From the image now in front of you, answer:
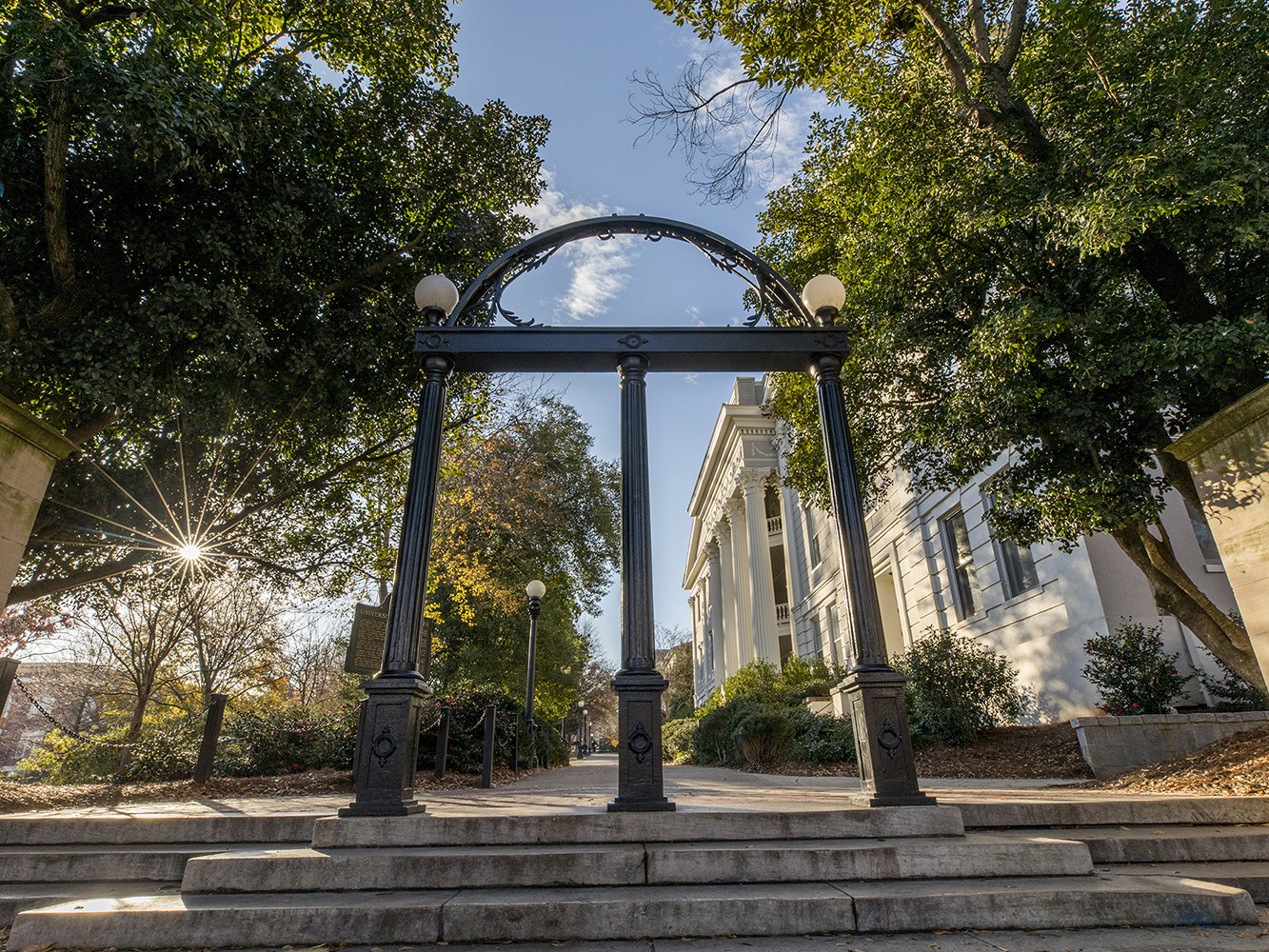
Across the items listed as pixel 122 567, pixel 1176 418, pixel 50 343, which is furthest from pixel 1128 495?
pixel 122 567

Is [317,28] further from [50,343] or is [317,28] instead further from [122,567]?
[122,567]

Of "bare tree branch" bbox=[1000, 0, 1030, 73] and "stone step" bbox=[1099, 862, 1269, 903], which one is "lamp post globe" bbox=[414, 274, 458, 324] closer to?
"stone step" bbox=[1099, 862, 1269, 903]

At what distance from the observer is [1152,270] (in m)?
6.38

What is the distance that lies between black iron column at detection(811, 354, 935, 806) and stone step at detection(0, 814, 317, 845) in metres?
3.61

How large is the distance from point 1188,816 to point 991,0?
31.4 ft

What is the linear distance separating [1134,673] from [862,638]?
662 centimetres

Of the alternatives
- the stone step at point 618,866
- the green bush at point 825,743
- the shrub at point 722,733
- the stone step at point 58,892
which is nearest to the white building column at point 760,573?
the shrub at point 722,733

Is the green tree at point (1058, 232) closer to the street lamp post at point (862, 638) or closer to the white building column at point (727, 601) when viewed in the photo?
the street lamp post at point (862, 638)

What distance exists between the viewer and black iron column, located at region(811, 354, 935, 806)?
405 cm

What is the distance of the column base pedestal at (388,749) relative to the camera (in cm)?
391

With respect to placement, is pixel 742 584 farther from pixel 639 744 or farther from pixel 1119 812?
pixel 639 744

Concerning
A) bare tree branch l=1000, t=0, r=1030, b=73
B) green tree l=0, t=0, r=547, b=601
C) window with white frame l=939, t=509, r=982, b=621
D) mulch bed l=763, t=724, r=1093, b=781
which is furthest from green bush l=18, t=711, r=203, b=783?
bare tree branch l=1000, t=0, r=1030, b=73

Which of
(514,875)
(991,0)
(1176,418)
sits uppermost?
(991,0)

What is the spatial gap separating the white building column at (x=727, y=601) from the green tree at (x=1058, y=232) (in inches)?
952
